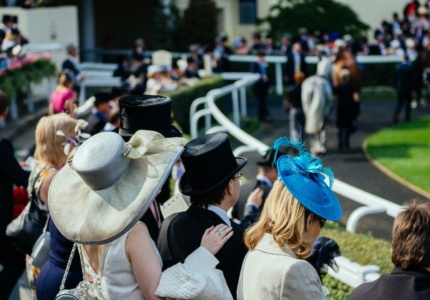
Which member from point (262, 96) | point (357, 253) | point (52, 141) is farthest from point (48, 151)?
point (262, 96)

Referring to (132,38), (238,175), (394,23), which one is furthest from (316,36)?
(238,175)

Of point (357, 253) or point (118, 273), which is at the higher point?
point (118, 273)

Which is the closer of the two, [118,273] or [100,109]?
[118,273]

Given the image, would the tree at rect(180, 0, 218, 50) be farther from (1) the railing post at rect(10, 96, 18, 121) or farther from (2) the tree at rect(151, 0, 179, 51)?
(1) the railing post at rect(10, 96, 18, 121)

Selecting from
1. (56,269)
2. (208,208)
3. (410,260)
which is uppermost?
(208,208)

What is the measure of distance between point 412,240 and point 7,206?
3.54 metres

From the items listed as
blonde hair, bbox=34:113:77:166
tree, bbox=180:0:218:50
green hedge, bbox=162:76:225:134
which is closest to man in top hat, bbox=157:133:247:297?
blonde hair, bbox=34:113:77:166

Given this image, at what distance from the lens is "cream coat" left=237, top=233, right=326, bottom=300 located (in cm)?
327

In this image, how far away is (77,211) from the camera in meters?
3.63

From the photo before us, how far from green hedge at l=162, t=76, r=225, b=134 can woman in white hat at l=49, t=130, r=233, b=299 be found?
936cm

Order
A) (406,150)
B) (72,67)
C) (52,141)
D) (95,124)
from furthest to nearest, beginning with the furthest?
(72,67)
(406,150)
(95,124)
(52,141)

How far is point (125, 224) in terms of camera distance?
11.3ft

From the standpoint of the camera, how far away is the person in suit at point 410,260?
10.6ft

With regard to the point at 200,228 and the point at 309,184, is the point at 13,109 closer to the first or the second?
the point at 200,228
